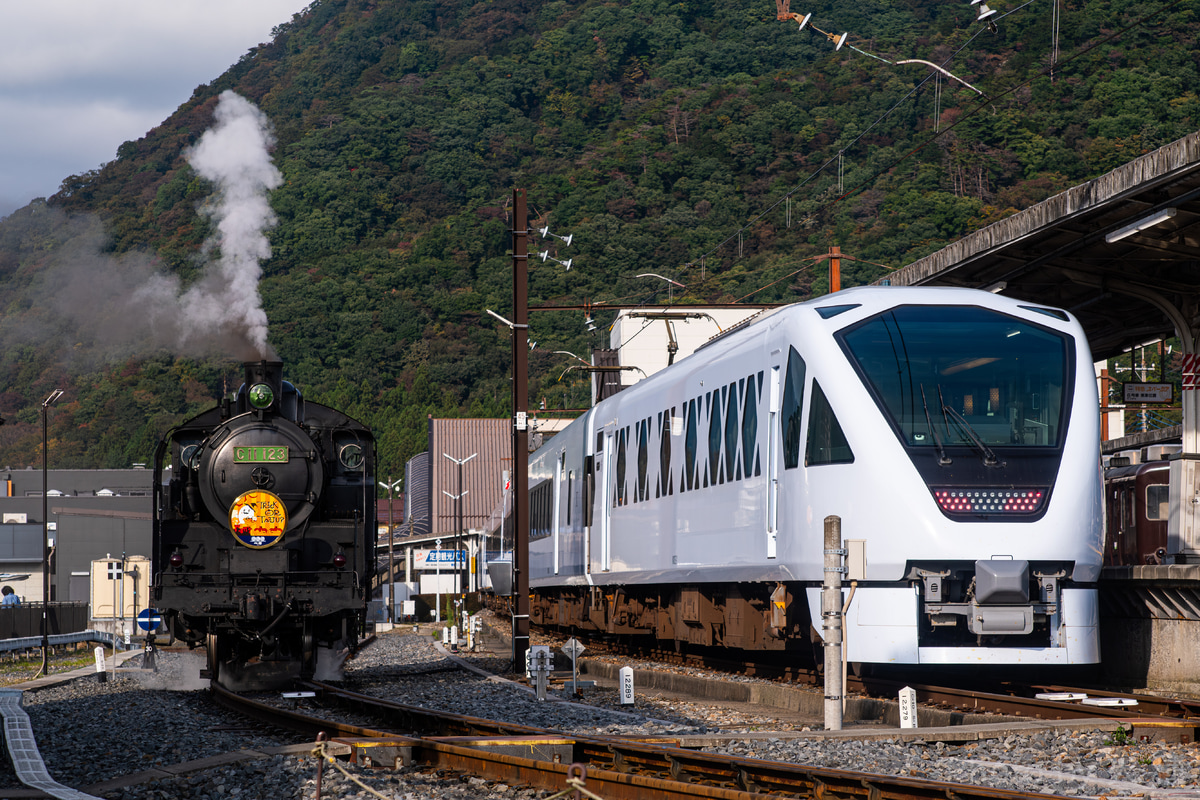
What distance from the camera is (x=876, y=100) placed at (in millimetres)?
66000

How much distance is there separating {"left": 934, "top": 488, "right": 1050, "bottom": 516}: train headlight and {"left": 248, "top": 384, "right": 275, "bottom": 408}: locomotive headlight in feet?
28.9

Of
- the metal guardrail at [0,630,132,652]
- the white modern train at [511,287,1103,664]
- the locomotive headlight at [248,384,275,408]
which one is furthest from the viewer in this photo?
the metal guardrail at [0,630,132,652]

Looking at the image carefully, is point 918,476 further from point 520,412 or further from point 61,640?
point 61,640

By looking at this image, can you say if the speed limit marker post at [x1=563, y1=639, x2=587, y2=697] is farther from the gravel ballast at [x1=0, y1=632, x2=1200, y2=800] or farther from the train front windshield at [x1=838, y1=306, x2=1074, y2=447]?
the train front windshield at [x1=838, y1=306, x2=1074, y2=447]

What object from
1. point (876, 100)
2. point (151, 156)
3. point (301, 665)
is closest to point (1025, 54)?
point (876, 100)

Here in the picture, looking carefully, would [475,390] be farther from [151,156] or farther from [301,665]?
[301,665]

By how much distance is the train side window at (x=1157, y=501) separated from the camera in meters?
18.8

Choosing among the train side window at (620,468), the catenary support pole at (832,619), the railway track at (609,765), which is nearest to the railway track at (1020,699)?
the catenary support pole at (832,619)

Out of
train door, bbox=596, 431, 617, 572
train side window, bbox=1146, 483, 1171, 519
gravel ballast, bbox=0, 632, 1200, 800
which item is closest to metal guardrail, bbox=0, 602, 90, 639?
train door, bbox=596, 431, 617, 572

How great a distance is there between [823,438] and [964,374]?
145 cm

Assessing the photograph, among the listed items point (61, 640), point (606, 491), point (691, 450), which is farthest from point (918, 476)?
point (61, 640)

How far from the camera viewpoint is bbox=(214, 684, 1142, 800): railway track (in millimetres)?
6918

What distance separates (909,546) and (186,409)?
67.5 feet

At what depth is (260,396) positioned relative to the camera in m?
17.1
